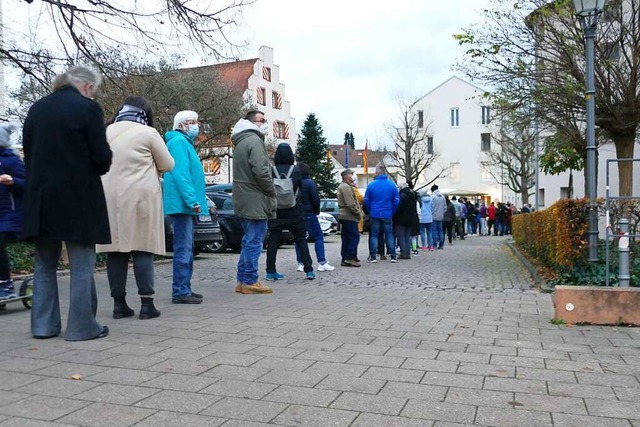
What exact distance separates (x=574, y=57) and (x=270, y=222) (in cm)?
787

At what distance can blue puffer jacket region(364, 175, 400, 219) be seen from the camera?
12432mm

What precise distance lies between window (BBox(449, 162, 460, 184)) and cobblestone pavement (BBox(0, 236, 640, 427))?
53353 millimetres

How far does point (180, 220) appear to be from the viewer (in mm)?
6293

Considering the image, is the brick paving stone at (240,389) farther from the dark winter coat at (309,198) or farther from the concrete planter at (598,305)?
the dark winter coat at (309,198)

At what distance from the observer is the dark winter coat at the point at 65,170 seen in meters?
4.42

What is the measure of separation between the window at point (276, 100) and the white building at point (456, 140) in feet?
47.3

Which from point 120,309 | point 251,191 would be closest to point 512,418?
point 120,309

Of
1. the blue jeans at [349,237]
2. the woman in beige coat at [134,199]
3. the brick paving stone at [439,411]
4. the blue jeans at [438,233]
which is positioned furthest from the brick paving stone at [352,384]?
the blue jeans at [438,233]

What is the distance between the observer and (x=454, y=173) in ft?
194

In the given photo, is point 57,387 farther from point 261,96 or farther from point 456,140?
point 456,140

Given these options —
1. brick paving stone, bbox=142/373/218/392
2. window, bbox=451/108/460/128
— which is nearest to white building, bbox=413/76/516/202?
window, bbox=451/108/460/128

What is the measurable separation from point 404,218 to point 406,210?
0.65 feet

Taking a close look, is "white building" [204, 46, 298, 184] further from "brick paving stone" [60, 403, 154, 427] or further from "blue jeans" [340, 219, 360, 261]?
"brick paving stone" [60, 403, 154, 427]

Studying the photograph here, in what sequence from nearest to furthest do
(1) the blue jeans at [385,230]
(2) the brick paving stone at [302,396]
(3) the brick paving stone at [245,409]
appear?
(3) the brick paving stone at [245,409]
(2) the brick paving stone at [302,396]
(1) the blue jeans at [385,230]
